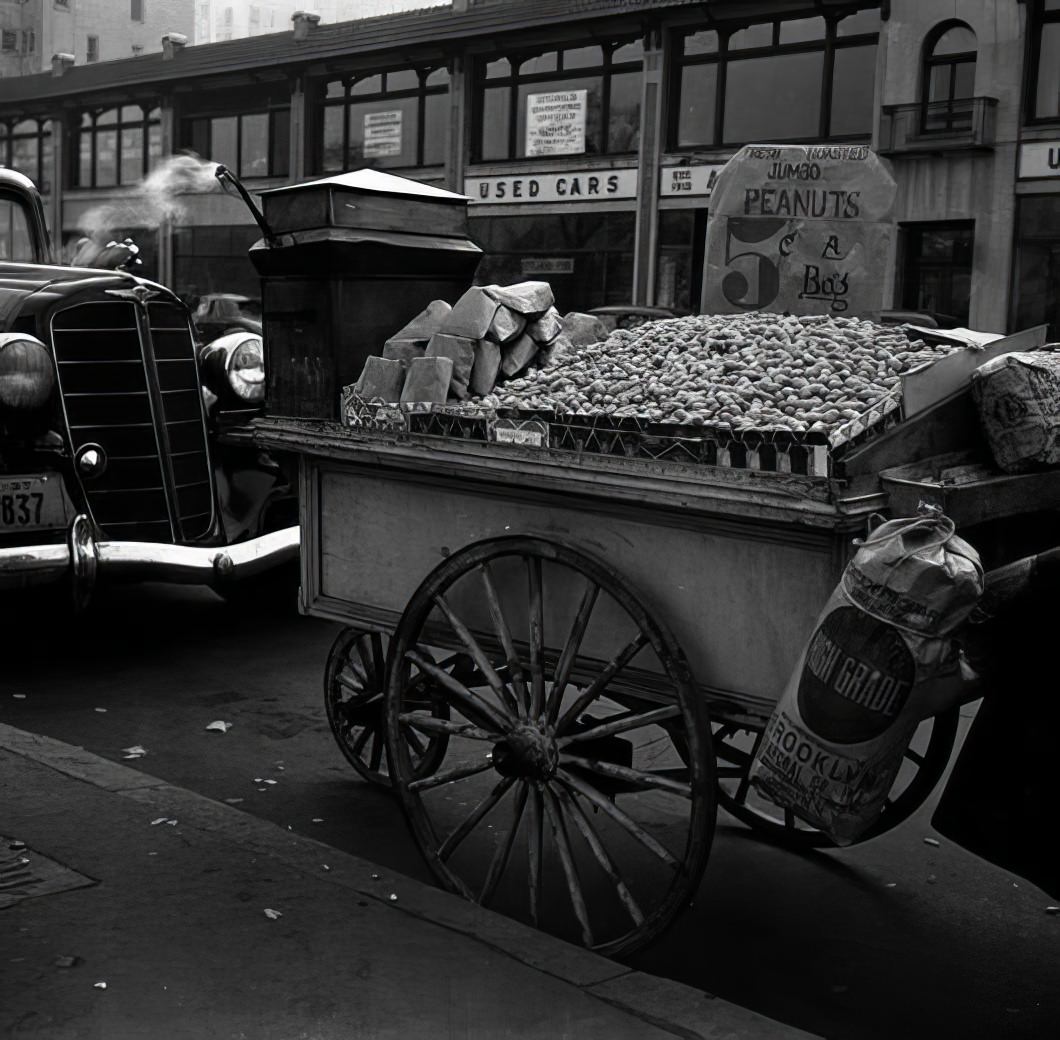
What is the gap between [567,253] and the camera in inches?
1059

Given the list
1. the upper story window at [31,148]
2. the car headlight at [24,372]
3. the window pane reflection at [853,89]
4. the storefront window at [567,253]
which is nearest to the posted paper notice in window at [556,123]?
the storefront window at [567,253]

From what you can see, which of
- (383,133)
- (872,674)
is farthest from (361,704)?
(383,133)

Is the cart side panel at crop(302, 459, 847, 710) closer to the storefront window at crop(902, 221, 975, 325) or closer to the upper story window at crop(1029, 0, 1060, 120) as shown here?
the storefront window at crop(902, 221, 975, 325)

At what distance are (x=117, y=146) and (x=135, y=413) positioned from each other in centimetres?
3271

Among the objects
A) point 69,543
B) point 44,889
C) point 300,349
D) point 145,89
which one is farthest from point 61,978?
point 145,89

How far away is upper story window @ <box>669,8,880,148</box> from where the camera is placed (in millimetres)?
23484

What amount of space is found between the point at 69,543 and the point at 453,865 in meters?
2.60

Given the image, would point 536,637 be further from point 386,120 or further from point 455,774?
point 386,120

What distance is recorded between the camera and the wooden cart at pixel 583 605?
10.2 feet

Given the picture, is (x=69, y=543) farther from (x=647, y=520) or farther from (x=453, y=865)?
(x=647, y=520)

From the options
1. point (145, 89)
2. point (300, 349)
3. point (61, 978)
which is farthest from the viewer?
point (145, 89)

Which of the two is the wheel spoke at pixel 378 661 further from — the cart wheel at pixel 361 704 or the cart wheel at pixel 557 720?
the cart wheel at pixel 557 720

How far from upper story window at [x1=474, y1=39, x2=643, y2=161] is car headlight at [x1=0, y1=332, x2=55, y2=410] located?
2117 cm

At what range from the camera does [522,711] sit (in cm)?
349
